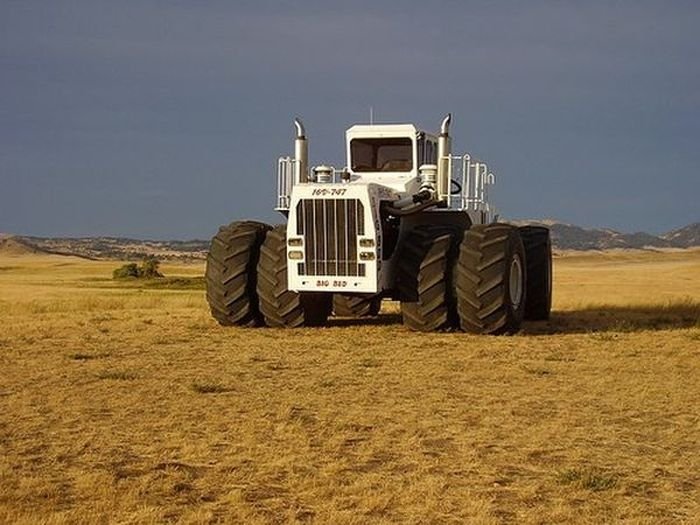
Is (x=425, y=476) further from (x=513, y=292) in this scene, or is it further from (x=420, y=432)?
(x=513, y=292)

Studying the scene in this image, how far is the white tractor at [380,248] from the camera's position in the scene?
55.5 feet

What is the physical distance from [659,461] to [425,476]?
200 cm

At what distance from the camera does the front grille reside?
1692cm

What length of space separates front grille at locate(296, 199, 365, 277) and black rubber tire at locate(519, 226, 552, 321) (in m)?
5.58

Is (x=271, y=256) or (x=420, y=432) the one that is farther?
(x=271, y=256)

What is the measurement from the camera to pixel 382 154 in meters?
20.0

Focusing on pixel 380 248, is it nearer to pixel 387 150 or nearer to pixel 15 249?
pixel 387 150

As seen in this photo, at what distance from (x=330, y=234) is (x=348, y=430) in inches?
321

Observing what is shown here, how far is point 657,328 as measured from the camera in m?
19.6

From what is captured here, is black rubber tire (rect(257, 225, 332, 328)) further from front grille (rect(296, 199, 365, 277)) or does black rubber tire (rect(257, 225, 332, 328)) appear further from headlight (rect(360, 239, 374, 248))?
headlight (rect(360, 239, 374, 248))

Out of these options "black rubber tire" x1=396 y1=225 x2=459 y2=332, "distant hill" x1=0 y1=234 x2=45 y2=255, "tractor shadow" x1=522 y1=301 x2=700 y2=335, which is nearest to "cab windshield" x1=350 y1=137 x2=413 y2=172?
A: "black rubber tire" x1=396 y1=225 x2=459 y2=332

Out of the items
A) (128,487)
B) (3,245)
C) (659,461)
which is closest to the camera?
(128,487)

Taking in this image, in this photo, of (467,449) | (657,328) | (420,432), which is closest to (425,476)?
(467,449)

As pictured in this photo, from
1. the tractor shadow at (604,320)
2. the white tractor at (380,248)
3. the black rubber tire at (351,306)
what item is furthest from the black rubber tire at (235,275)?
the black rubber tire at (351,306)
